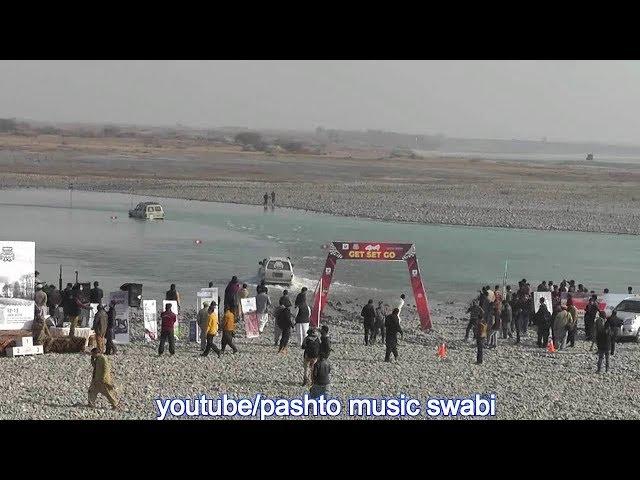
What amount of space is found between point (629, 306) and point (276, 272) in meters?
8.87

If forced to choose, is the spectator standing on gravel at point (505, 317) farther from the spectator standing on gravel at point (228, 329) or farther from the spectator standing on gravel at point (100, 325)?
the spectator standing on gravel at point (100, 325)

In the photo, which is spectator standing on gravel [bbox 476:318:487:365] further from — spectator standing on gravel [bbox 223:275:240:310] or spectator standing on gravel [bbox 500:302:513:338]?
spectator standing on gravel [bbox 223:275:240:310]

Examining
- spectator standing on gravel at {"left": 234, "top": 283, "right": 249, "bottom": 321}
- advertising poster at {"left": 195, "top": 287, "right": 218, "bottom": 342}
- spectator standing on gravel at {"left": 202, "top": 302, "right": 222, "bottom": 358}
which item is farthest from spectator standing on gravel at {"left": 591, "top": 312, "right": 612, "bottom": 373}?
advertising poster at {"left": 195, "top": 287, "right": 218, "bottom": 342}

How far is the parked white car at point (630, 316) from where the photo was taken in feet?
69.9

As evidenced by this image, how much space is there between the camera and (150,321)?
18.9 meters

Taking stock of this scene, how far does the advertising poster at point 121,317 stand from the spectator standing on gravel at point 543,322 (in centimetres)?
750

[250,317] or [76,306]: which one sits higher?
[76,306]

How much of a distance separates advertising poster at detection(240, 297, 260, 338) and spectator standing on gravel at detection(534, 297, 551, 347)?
5226mm

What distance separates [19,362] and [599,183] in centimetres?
7886

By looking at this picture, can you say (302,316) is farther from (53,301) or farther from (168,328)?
(53,301)

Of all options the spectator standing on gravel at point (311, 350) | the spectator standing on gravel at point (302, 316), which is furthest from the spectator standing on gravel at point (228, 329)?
the spectator standing on gravel at point (311, 350)

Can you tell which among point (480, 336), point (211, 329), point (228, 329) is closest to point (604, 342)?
point (480, 336)

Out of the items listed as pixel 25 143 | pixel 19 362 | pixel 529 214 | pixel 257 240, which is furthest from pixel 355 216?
pixel 25 143

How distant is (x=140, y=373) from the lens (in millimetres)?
16141
